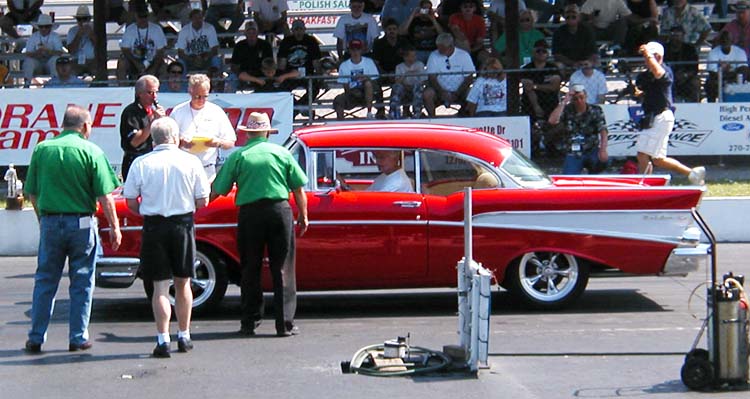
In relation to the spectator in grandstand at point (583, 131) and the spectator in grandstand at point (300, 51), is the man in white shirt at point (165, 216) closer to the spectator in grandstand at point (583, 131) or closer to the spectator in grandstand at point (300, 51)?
the spectator in grandstand at point (583, 131)

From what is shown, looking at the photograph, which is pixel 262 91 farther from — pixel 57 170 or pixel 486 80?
pixel 57 170

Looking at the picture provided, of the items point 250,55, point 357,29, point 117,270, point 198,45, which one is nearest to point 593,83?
point 357,29

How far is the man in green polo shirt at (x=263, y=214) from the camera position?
889 cm

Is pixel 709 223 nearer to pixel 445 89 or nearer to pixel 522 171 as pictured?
pixel 445 89

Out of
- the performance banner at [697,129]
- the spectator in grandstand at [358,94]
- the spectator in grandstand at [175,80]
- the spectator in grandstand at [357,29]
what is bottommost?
the performance banner at [697,129]

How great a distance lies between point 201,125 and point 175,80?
5826 mm

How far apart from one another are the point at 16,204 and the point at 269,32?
7303 millimetres

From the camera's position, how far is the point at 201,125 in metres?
10.5

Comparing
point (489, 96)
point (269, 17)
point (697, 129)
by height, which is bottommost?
point (697, 129)

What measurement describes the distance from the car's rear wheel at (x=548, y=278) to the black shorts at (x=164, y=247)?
2.83 m

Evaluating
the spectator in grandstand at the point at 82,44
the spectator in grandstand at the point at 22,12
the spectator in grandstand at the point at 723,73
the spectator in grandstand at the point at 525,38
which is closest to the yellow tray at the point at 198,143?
the spectator in grandstand at the point at 723,73

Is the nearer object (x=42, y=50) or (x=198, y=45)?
(x=198, y=45)

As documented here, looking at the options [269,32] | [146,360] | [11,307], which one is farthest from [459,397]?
[269,32]

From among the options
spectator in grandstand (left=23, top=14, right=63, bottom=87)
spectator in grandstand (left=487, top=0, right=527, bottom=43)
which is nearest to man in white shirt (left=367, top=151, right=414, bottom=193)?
spectator in grandstand (left=487, top=0, right=527, bottom=43)
